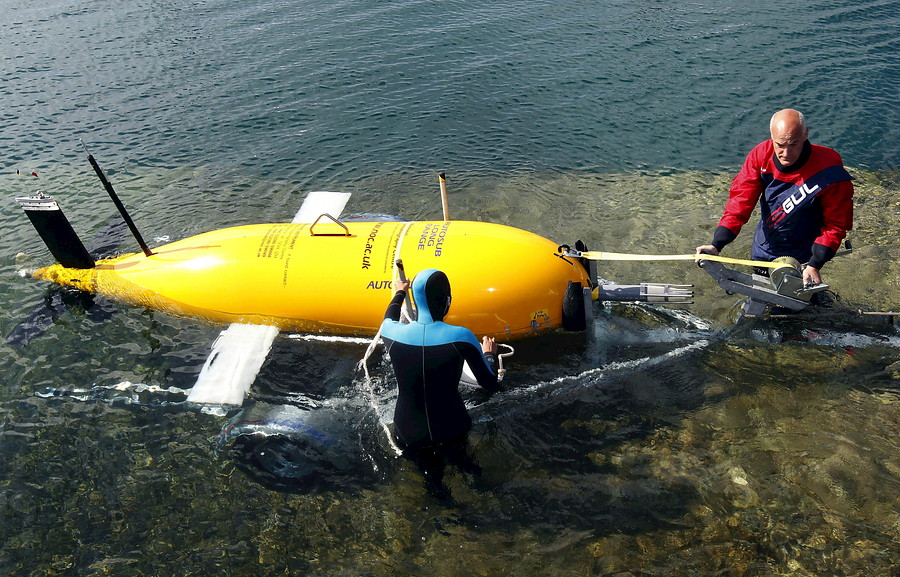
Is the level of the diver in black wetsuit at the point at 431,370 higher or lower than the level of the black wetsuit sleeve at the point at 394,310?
lower

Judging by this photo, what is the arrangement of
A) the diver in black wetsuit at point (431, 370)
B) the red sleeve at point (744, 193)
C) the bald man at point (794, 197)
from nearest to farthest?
the diver in black wetsuit at point (431, 370) < the bald man at point (794, 197) < the red sleeve at point (744, 193)

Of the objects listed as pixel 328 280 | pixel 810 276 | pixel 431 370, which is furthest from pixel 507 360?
pixel 810 276

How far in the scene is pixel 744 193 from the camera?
230 inches

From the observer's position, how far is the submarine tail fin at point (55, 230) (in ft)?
23.4

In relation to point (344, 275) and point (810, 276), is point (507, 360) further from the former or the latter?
point (810, 276)

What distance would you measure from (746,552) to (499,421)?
244cm

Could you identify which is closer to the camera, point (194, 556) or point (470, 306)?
point (194, 556)

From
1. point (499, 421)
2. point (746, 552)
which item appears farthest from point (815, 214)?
point (499, 421)

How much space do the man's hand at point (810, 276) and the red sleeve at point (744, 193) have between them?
2.34 ft

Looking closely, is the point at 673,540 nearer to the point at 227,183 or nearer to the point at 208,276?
the point at 208,276

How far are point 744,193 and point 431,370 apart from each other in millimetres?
3673

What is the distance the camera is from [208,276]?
7145 mm

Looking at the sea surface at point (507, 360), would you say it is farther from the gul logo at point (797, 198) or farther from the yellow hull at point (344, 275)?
the gul logo at point (797, 198)

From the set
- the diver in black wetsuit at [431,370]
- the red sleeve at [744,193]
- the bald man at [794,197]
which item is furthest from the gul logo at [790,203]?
the diver in black wetsuit at [431,370]
